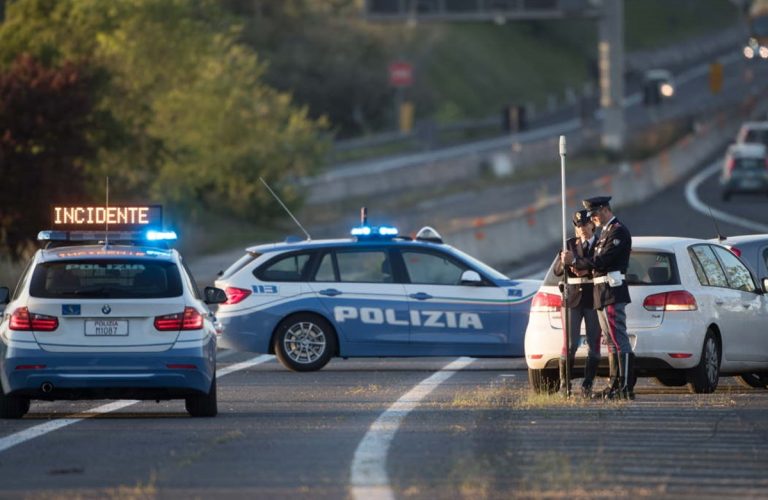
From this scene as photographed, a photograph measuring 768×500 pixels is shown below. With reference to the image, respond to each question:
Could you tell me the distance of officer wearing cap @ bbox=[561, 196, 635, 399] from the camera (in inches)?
602

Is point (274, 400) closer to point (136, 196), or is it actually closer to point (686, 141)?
point (136, 196)

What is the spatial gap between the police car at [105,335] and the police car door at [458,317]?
17.7 ft

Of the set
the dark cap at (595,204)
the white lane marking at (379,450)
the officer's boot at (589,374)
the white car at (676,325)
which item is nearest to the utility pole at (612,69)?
the white lane marking at (379,450)

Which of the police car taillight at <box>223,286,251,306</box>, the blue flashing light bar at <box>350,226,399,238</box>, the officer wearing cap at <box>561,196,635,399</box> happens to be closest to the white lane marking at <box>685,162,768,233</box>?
the blue flashing light bar at <box>350,226,399,238</box>

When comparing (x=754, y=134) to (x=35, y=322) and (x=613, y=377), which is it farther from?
(x=35, y=322)

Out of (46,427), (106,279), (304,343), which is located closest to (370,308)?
(304,343)

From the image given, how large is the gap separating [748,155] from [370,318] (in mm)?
41899

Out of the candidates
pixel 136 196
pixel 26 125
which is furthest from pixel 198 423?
pixel 136 196

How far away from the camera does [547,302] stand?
637 inches

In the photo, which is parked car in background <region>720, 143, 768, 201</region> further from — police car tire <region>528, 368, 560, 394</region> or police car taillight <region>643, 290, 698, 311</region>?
police car taillight <region>643, 290, 698, 311</region>

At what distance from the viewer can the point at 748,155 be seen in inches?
2352

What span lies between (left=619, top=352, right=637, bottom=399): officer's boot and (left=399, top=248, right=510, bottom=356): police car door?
4.16 metres

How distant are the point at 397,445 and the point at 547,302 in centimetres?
420

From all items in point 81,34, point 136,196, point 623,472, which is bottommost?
point 623,472
